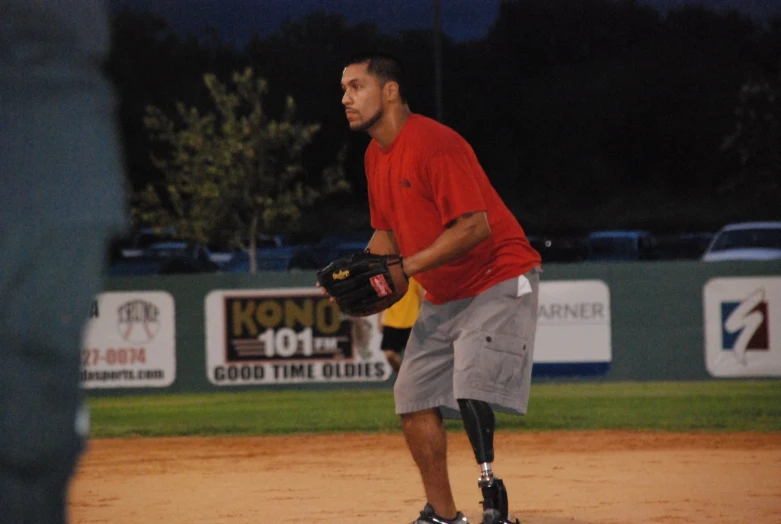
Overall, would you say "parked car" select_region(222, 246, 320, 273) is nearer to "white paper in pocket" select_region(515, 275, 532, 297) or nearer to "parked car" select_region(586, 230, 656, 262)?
"parked car" select_region(586, 230, 656, 262)

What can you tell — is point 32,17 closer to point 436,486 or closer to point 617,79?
point 436,486

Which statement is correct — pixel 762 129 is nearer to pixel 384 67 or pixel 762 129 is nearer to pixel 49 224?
pixel 384 67

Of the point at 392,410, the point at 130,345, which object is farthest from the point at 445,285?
the point at 130,345

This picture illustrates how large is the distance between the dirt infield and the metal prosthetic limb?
1124mm

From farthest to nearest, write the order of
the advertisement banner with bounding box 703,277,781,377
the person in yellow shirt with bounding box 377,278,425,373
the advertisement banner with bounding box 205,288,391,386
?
the advertisement banner with bounding box 205,288,391,386, the advertisement banner with bounding box 703,277,781,377, the person in yellow shirt with bounding box 377,278,425,373

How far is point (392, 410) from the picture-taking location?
41.5 feet

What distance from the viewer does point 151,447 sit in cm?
1033

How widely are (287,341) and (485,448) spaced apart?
28.1 feet

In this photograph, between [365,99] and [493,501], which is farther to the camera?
[365,99]

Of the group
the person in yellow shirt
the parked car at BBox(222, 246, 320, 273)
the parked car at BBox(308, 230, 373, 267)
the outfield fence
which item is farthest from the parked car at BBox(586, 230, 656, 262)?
the person in yellow shirt

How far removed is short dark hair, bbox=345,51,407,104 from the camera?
5.43 metres

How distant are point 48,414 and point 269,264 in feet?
Result: 103

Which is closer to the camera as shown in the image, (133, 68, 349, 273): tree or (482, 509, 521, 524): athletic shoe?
(482, 509, 521, 524): athletic shoe

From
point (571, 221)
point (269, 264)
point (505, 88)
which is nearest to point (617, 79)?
point (505, 88)
